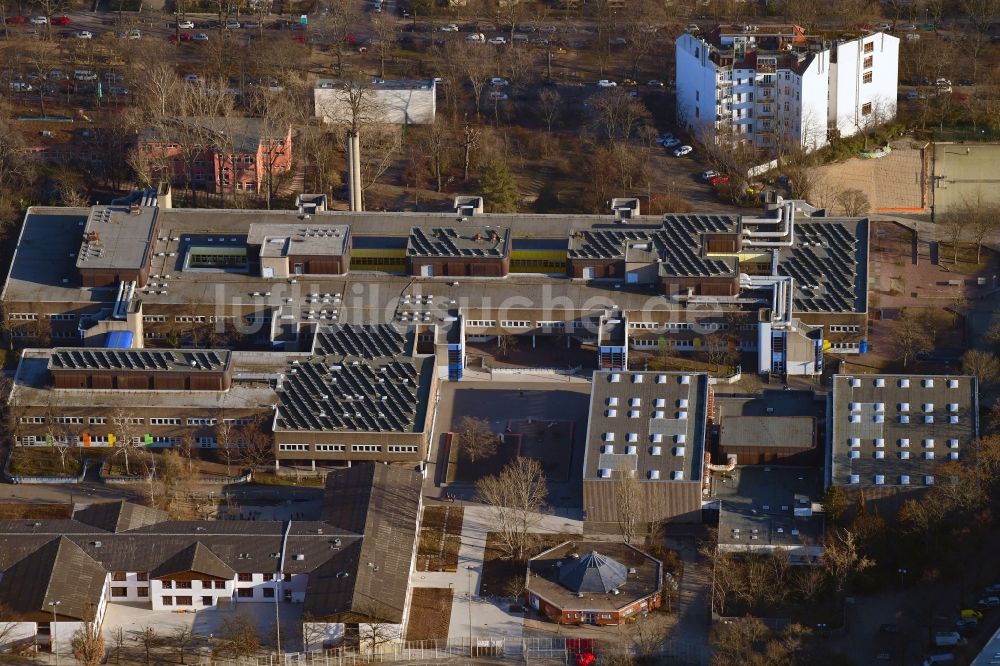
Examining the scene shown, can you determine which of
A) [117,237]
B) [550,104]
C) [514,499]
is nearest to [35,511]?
[514,499]

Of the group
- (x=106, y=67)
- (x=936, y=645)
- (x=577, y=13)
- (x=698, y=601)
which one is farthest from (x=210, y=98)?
(x=936, y=645)

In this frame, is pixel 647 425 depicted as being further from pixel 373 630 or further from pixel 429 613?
pixel 373 630

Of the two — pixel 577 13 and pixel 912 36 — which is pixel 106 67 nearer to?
pixel 577 13

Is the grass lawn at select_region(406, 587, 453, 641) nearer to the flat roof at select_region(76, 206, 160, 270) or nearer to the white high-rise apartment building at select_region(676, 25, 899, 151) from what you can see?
the flat roof at select_region(76, 206, 160, 270)

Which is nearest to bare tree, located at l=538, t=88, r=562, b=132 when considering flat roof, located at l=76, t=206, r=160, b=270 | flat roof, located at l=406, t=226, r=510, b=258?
flat roof, located at l=406, t=226, r=510, b=258

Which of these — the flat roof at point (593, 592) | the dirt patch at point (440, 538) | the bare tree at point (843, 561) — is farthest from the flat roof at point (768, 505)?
the dirt patch at point (440, 538)
